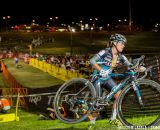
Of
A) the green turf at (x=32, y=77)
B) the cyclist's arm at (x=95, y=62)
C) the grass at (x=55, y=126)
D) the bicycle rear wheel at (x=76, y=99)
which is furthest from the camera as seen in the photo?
the green turf at (x=32, y=77)

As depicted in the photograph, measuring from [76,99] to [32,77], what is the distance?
28.6 meters

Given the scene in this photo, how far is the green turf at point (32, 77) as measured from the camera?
31.5m


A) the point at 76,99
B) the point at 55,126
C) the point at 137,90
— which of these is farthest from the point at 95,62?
the point at 55,126

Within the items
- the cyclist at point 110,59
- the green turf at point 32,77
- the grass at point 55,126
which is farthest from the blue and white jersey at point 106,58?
the green turf at point 32,77

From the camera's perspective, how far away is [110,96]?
7246mm

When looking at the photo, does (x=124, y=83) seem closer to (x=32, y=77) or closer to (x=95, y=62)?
(x=95, y=62)

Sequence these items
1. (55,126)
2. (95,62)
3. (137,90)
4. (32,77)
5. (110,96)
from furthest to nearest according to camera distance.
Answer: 1. (32,77)
2. (55,126)
3. (110,96)
4. (95,62)
5. (137,90)

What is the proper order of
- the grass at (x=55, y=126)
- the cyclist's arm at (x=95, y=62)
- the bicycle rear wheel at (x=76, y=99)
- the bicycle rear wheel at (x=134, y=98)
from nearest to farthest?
the bicycle rear wheel at (x=134, y=98) < the bicycle rear wheel at (x=76, y=99) < the cyclist's arm at (x=95, y=62) < the grass at (x=55, y=126)

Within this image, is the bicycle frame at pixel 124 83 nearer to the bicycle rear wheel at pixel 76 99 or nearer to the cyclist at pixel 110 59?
the cyclist at pixel 110 59

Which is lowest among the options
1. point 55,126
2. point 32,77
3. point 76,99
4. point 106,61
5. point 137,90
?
point 32,77

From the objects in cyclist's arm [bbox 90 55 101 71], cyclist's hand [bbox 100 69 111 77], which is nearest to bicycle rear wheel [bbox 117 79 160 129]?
cyclist's hand [bbox 100 69 111 77]

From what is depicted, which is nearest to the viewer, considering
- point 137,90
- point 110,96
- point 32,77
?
point 137,90

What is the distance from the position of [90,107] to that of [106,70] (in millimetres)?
762

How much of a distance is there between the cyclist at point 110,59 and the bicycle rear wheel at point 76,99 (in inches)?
8.7
